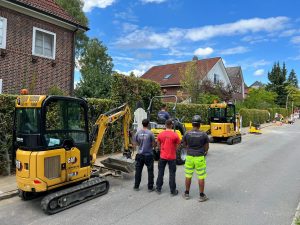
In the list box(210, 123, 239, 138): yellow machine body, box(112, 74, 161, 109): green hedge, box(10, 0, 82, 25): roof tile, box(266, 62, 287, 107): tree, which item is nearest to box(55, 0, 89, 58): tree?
box(10, 0, 82, 25): roof tile

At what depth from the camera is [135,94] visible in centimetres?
1468

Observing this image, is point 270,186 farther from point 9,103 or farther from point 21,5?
point 21,5

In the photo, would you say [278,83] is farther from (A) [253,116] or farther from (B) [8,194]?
(B) [8,194]

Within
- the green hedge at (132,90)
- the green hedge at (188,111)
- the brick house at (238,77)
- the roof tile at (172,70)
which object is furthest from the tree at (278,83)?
the green hedge at (132,90)

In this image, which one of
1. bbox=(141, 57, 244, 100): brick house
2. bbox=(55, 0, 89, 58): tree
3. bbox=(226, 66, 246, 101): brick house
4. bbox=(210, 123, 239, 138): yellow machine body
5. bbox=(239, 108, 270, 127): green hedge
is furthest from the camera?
bbox=(226, 66, 246, 101): brick house

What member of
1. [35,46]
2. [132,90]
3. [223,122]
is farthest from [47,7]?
[223,122]

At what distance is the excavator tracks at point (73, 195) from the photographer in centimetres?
601

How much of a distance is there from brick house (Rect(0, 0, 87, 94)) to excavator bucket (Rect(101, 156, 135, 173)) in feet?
23.6

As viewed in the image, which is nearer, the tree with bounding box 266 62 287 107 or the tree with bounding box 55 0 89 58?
the tree with bounding box 55 0 89 58

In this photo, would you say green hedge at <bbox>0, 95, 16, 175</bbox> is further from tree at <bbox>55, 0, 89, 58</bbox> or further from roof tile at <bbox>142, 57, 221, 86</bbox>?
roof tile at <bbox>142, 57, 221, 86</bbox>

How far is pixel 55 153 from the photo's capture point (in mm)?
6211

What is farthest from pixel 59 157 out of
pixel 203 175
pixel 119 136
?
pixel 119 136

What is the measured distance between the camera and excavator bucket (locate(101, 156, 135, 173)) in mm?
8508

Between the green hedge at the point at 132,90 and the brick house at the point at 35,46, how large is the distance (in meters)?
3.97
